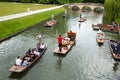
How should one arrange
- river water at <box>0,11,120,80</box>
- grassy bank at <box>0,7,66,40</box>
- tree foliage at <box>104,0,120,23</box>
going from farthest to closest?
tree foliage at <box>104,0,120,23</box> → grassy bank at <box>0,7,66,40</box> → river water at <box>0,11,120,80</box>

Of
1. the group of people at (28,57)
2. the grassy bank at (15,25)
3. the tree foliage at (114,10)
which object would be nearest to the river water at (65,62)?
the group of people at (28,57)

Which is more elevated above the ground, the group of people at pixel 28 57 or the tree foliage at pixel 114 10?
the tree foliage at pixel 114 10

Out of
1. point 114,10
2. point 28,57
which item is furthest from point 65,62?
point 114,10

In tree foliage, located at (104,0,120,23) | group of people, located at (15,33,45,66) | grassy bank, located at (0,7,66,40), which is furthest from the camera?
tree foliage, located at (104,0,120,23)

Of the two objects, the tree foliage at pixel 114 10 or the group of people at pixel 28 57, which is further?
the tree foliage at pixel 114 10

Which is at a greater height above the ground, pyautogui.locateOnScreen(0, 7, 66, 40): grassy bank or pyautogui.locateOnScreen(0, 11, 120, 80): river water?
pyautogui.locateOnScreen(0, 7, 66, 40): grassy bank

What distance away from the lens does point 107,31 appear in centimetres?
5438

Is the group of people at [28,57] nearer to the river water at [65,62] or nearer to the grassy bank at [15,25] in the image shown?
the river water at [65,62]

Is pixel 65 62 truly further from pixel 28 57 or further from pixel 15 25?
pixel 15 25

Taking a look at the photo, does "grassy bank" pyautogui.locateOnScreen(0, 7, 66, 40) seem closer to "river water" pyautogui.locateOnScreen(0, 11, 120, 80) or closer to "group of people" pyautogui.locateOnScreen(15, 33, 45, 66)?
"river water" pyautogui.locateOnScreen(0, 11, 120, 80)

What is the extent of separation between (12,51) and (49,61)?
6.93 m

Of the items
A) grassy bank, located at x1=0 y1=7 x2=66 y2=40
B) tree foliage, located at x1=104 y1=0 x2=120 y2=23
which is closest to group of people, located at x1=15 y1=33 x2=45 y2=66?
grassy bank, located at x1=0 y1=7 x2=66 y2=40

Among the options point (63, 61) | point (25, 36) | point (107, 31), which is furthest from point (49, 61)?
point (107, 31)

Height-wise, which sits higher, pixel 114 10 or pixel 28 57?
pixel 114 10
